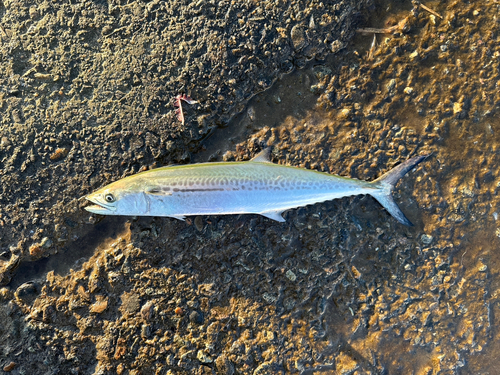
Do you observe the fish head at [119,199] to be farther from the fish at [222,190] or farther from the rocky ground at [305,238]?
the rocky ground at [305,238]

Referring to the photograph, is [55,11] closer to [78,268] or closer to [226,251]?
[78,268]

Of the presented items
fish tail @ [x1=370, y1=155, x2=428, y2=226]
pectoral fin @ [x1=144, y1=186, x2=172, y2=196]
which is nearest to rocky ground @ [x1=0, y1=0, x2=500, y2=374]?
fish tail @ [x1=370, y1=155, x2=428, y2=226]

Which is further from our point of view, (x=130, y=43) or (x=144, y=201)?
(x=130, y=43)

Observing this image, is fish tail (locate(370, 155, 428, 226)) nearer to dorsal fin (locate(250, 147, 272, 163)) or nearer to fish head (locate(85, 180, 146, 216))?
dorsal fin (locate(250, 147, 272, 163))

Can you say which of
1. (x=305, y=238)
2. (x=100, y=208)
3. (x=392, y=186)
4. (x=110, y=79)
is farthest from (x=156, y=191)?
(x=392, y=186)

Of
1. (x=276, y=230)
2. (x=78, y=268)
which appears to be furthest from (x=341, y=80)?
(x=78, y=268)

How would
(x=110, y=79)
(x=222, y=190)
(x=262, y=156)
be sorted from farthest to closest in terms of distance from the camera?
(x=110, y=79) < (x=262, y=156) < (x=222, y=190)

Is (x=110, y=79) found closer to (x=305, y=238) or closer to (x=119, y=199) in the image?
(x=119, y=199)
